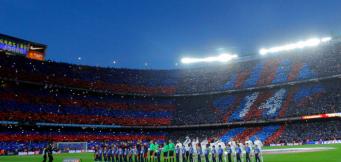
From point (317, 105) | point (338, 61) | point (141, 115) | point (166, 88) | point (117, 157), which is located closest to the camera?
point (117, 157)

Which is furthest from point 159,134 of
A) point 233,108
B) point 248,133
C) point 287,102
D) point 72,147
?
point 287,102

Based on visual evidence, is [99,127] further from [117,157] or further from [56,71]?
[117,157]

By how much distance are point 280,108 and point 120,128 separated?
117 ft

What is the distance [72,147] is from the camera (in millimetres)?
67812

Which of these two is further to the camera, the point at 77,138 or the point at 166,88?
the point at 166,88

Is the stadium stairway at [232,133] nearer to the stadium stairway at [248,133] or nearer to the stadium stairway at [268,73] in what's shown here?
the stadium stairway at [248,133]

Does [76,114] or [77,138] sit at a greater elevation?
[76,114]

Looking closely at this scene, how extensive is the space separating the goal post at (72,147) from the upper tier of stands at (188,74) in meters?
18.3

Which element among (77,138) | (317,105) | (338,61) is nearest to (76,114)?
(77,138)

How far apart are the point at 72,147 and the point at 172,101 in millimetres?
35130

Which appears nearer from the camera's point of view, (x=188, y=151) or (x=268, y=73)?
(x=188, y=151)

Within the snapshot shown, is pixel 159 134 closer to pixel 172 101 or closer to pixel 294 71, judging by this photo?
pixel 172 101

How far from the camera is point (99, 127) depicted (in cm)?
8019

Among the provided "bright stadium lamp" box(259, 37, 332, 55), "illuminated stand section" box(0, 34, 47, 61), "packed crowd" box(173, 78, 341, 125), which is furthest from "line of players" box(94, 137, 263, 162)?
"bright stadium lamp" box(259, 37, 332, 55)
